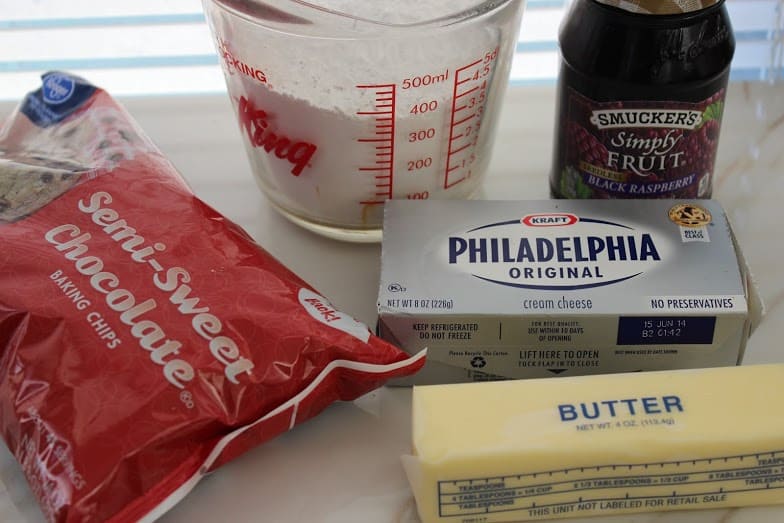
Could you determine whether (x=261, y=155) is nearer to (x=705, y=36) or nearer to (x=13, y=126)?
(x=13, y=126)

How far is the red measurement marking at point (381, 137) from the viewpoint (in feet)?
2.74

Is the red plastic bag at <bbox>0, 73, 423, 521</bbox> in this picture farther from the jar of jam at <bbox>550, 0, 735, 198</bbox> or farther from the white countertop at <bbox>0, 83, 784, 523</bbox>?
the jar of jam at <bbox>550, 0, 735, 198</bbox>

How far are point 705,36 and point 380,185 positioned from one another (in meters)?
0.29

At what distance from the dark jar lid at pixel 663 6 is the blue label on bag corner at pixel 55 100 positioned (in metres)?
0.51

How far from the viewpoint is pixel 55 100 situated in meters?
0.97

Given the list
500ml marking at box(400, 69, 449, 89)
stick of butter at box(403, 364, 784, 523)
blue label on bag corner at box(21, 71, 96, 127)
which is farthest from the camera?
blue label on bag corner at box(21, 71, 96, 127)

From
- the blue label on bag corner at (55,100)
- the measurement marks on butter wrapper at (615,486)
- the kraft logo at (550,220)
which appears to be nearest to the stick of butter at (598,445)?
the measurement marks on butter wrapper at (615,486)

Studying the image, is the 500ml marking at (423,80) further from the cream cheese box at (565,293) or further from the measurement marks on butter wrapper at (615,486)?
the measurement marks on butter wrapper at (615,486)

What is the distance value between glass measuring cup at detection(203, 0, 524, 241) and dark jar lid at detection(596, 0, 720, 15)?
10 cm

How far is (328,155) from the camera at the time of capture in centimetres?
88

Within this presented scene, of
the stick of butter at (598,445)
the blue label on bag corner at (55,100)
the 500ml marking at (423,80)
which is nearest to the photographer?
the stick of butter at (598,445)

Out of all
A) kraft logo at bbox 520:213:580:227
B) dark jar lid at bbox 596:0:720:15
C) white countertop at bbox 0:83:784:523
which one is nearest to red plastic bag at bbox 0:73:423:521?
white countertop at bbox 0:83:784:523

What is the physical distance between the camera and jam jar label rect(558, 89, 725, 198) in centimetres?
85

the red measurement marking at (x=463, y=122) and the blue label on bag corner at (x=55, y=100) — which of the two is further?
the blue label on bag corner at (x=55, y=100)
